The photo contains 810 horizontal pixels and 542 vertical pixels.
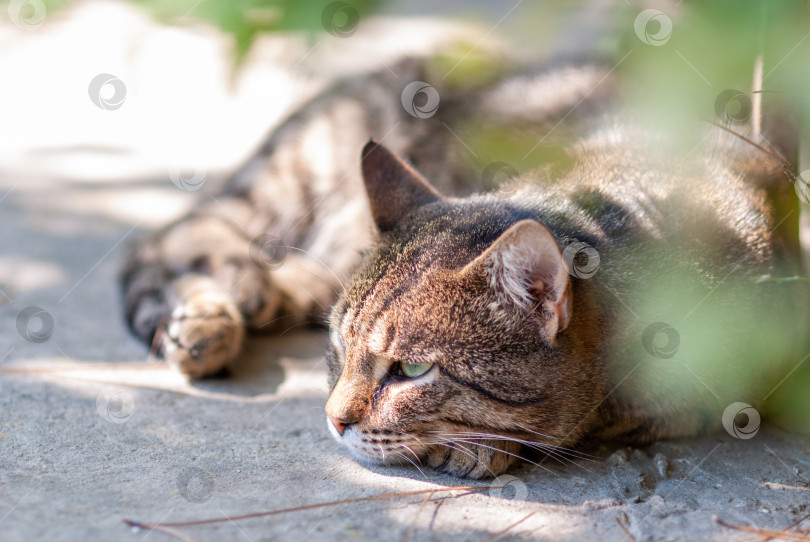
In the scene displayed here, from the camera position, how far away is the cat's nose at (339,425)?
2.12 m

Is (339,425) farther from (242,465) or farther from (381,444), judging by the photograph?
(242,465)

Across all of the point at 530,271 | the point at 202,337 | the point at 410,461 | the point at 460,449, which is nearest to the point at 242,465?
the point at 410,461

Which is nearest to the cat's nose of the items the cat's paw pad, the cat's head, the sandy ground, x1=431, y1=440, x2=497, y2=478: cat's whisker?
the cat's head

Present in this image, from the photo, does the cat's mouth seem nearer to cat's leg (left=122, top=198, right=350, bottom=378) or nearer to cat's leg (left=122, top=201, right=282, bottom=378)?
cat's leg (left=122, top=198, right=350, bottom=378)

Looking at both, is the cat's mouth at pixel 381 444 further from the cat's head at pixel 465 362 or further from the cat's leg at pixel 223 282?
the cat's leg at pixel 223 282

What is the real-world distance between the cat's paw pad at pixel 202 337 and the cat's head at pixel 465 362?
0.77 metres

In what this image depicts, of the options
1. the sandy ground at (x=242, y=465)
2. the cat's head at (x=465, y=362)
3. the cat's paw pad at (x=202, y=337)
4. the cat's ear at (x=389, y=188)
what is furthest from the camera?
the cat's paw pad at (x=202, y=337)

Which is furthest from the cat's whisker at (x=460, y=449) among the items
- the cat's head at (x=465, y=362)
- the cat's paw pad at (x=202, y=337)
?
the cat's paw pad at (x=202, y=337)

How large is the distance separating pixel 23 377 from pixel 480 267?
5.30 ft

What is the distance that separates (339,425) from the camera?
2.13 metres

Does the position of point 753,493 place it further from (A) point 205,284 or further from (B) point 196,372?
(A) point 205,284

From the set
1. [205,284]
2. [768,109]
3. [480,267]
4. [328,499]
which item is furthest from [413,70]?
[328,499]

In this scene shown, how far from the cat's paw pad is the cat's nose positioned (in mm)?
810

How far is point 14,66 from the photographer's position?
640cm
